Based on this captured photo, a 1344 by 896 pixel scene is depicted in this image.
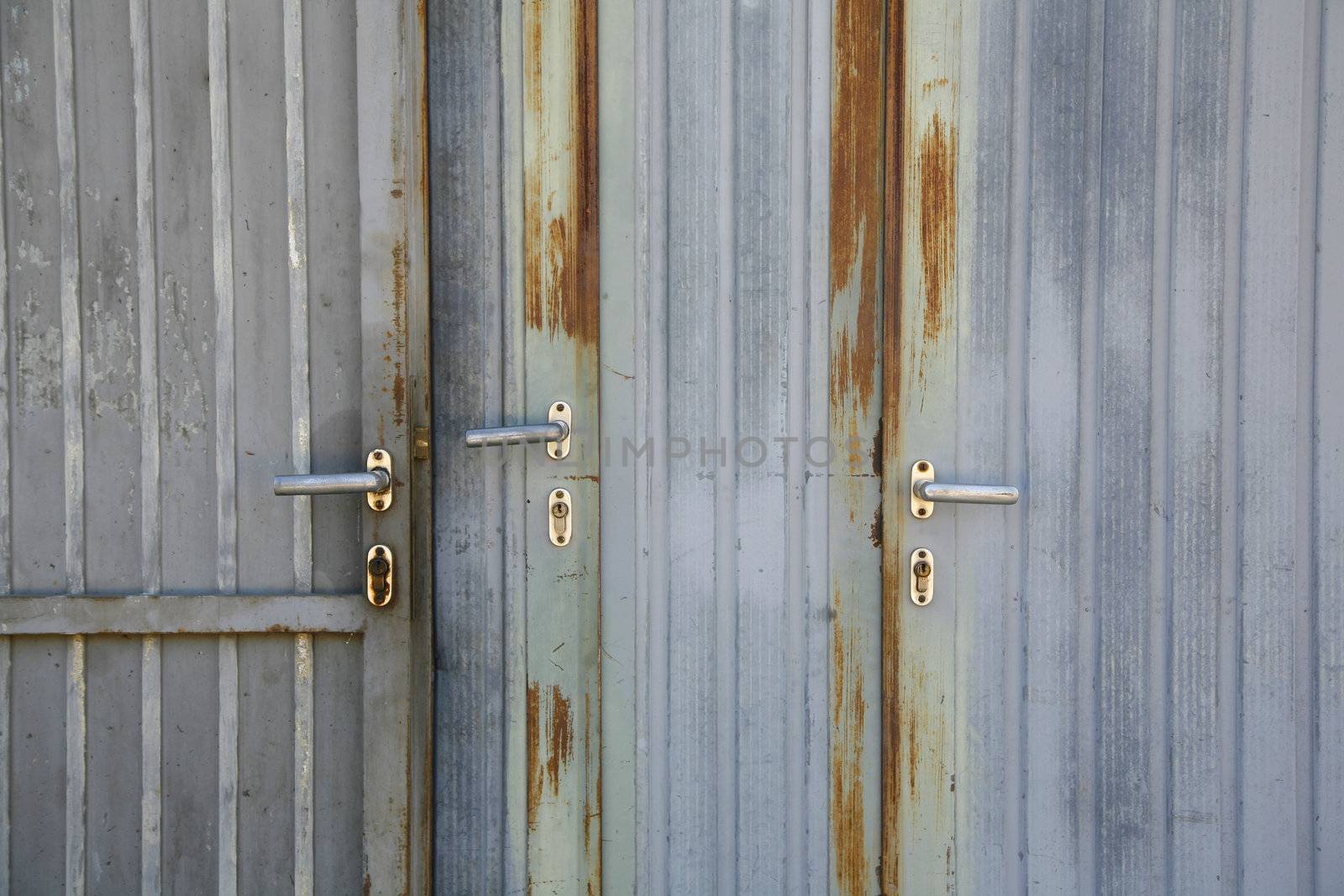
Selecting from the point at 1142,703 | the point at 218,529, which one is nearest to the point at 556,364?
the point at 218,529

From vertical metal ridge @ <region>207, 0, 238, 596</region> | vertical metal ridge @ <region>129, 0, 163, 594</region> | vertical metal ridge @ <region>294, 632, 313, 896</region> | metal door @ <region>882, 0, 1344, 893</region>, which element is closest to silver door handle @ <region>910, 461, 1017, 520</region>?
metal door @ <region>882, 0, 1344, 893</region>

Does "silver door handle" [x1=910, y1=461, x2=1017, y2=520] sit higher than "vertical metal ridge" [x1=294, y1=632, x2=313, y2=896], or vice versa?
"silver door handle" [x1=910, y1=461, x2=1017, y2=520]

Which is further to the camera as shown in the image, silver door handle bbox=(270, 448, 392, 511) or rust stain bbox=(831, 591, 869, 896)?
rust stain bbox=(831, 591, 869, 896)

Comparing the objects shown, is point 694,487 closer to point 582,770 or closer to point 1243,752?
point 582,770

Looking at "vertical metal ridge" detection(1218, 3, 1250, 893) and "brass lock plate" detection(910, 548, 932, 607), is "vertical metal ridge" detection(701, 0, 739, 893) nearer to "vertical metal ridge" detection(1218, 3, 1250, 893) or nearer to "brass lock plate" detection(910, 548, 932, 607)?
"brass lock plate" detection(910, 548, 932, 607)

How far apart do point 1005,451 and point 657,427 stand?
0.68 metres

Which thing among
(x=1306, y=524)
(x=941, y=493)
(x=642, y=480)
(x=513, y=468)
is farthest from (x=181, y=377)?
(x=1306, y=524)

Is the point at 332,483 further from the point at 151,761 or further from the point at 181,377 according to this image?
the point at 151,761

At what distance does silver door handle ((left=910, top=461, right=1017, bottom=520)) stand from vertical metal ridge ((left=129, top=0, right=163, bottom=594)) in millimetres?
1482

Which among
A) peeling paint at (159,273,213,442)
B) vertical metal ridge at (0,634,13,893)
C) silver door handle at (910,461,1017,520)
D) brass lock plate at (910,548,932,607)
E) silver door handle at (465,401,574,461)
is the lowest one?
vertical metal ridge at (0,634,13,893)

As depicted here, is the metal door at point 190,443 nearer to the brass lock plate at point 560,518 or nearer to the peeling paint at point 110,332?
the peeling paint at point 110,332

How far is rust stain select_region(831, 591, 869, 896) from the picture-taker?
1436 mm

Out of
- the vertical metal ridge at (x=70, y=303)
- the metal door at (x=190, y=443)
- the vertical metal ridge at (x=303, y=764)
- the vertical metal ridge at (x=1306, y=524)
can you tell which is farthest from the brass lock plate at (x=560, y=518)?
the vertical metal ridge at (x=1306, y=524)

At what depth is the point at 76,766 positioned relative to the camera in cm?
145
